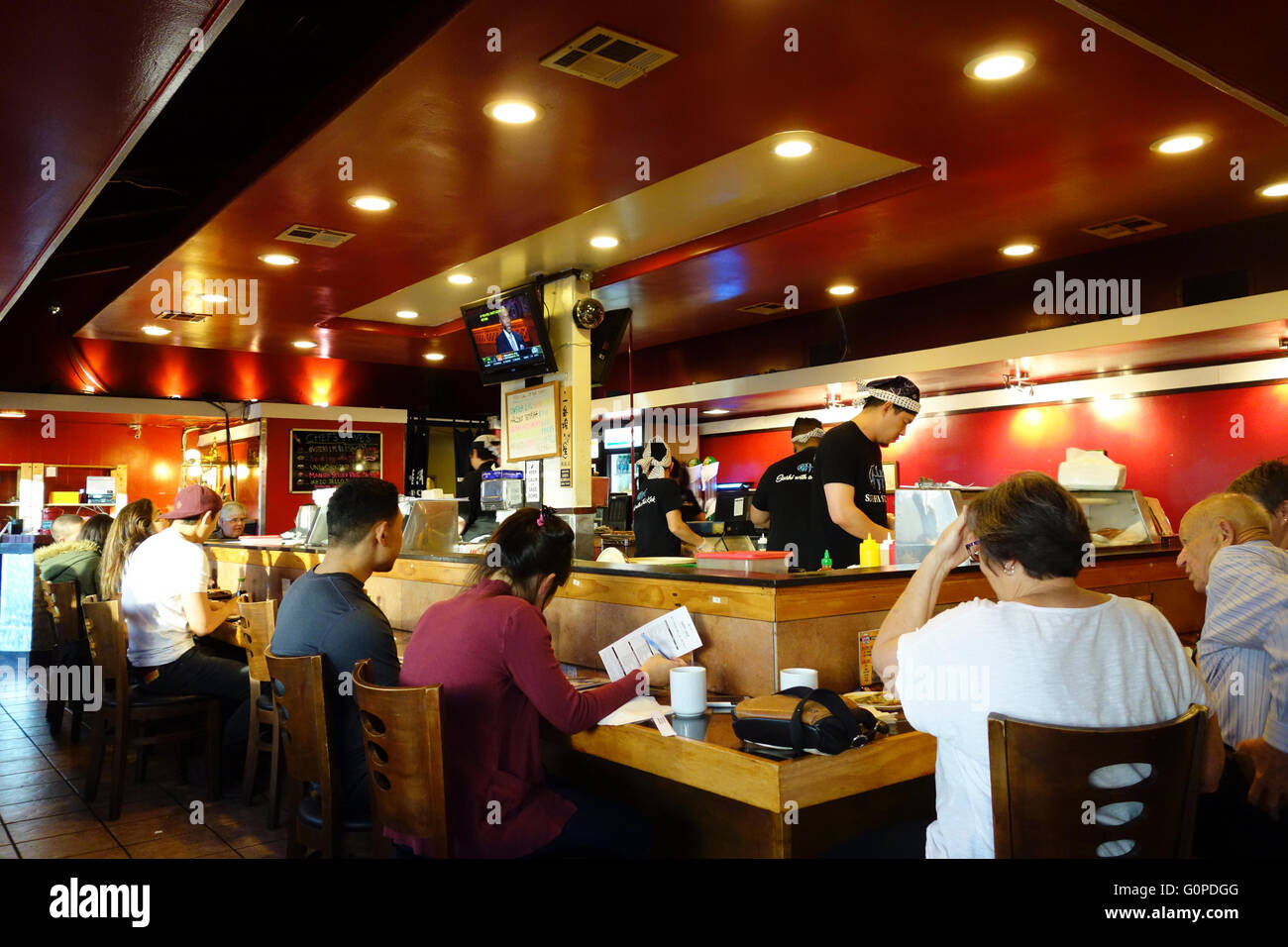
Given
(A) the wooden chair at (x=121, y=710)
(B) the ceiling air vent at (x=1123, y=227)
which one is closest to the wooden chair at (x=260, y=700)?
(A) the wooden chair at (x=121, y=710)

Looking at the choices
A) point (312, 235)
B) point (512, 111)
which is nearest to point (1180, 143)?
point (512, 111)

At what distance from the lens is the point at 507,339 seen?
5992 mm

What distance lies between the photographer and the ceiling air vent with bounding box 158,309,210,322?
676cm

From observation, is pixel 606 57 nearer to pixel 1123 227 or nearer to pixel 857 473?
pixel 857 473

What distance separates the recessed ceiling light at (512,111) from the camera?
10.8 ft

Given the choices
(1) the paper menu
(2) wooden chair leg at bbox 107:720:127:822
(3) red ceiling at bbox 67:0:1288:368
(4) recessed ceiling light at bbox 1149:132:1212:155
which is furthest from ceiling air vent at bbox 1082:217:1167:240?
(2) wooden chair leg at bbox 107:720:127:822

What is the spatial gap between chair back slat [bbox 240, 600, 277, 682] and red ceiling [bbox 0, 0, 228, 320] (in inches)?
76.6

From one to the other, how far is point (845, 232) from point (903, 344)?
1954 mm

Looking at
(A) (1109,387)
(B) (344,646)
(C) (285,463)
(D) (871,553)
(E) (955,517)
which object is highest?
(A) (1109,387)

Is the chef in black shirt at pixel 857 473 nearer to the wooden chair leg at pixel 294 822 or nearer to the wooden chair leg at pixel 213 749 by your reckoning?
the wooden chair leg at pixel 294 822

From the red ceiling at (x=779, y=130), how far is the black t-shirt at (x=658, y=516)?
53.9 inches

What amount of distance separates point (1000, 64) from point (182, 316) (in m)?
5.93

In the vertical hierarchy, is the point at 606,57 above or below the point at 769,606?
above

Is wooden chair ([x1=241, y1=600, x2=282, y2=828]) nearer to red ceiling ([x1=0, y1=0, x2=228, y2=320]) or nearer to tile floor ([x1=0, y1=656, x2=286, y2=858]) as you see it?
tile floor ([x1=0, y1=656, x2=286, y2=858])
